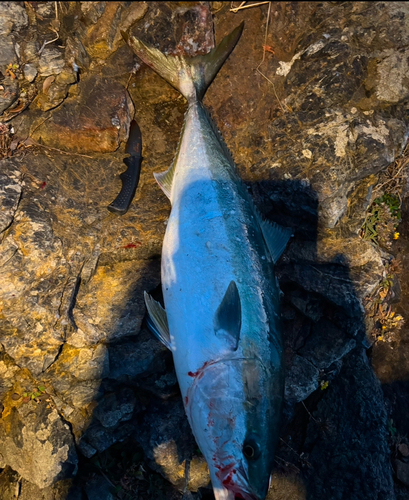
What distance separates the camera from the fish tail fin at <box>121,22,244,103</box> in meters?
3.12

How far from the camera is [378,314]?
12.8 ft

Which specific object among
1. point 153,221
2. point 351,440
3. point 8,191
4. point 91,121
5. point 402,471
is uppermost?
point 91,121

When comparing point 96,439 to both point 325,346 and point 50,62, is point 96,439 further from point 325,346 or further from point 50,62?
point 50,62

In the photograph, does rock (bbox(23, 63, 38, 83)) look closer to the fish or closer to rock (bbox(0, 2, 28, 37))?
rock (bbox(0, 2, 28, 37))

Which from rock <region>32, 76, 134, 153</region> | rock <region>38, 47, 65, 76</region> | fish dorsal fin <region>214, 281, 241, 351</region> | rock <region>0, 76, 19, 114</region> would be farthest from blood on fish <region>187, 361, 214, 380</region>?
rock <region>38, 47, 65, 76</region>

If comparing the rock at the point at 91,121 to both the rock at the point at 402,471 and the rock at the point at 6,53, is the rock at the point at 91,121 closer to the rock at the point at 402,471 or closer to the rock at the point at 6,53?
the rock at the point at 6,53

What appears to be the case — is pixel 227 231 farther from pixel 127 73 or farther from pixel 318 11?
pixel 318 11

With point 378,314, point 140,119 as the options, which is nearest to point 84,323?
point 140,119

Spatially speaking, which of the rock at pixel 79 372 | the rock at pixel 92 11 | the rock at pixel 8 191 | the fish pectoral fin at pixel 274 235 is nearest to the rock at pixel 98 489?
the rock at pixel 79 372

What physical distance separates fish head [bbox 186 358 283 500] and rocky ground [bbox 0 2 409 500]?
2.89 ft

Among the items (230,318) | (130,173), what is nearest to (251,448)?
(230,318)

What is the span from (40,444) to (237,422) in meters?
1.91

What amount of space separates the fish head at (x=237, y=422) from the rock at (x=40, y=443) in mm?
1421

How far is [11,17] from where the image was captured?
3035 millimetres
